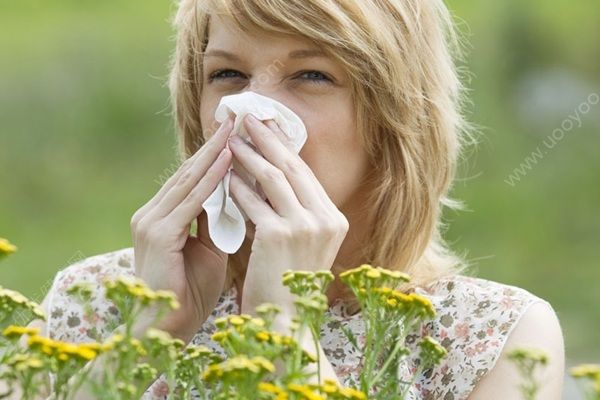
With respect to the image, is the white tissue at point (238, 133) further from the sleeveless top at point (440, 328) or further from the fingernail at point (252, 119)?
the sleeveless top at point (440, 328)

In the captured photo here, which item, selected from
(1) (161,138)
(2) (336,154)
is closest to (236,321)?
(2) (336,154)

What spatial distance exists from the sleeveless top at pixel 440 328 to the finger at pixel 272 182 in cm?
50

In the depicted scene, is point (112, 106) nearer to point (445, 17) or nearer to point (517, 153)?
point (517, 153)

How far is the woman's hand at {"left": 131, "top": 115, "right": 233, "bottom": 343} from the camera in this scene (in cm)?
245

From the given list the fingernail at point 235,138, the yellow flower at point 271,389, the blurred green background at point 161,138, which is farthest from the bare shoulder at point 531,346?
the blurred green background at point 161,138

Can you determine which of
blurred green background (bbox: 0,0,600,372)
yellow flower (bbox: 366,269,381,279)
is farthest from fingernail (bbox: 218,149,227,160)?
blurred green background (bbox: 0,0,600,372)

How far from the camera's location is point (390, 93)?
2.77 meters

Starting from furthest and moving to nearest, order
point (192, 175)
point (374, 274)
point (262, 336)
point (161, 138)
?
point (161, 138) → point (192, 175) → point (374, 274) → point (262, 336)

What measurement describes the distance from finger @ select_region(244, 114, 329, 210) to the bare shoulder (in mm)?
587

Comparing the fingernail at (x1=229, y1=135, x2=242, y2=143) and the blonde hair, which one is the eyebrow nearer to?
the blonde hair

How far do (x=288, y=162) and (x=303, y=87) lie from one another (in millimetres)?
271

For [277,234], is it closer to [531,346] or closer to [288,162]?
[288,162]

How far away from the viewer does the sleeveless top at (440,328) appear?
2729mm

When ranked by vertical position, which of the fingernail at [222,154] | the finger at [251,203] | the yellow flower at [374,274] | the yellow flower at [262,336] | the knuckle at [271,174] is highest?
the fingernail at [222,154]
